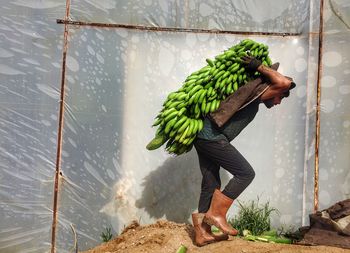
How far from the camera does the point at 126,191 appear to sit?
5043 mm

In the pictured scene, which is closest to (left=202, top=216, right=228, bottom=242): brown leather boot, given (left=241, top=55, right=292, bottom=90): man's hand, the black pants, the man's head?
the black pants

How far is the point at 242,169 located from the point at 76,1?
8.82 feet

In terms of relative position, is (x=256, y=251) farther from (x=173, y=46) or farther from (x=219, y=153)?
(x=173, y=46)

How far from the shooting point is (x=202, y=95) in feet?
13.2

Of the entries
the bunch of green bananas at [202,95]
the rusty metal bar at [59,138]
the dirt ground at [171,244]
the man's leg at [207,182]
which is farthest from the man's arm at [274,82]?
the rusty metal bar at [59,138]

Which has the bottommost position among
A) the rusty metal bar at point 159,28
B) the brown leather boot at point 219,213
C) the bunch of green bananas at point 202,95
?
the brown leather boot at point 219,213

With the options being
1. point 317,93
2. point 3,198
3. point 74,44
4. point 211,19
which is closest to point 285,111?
point 317,93

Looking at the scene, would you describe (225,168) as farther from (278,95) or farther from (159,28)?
(159,28)

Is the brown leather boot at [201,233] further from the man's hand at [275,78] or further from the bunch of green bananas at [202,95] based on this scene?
the man's hand at [275,78]

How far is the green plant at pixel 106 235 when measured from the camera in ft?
16.2

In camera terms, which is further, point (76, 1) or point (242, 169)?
Result: point (76, 1)

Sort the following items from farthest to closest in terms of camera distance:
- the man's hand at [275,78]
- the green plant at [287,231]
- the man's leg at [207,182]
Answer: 1. the green plant at [287,231]
2. the man's leg at [207,182]
3. the man's hand at [275,78]

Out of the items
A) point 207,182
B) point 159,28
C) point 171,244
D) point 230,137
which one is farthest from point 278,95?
point 159,28

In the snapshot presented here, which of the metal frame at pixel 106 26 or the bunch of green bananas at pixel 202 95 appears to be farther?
the metal frame at pixel 106 26
